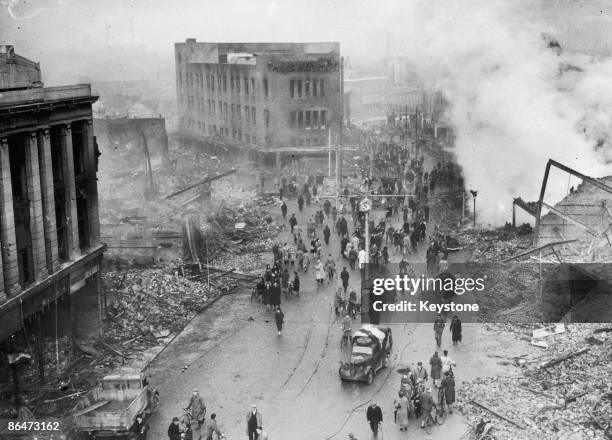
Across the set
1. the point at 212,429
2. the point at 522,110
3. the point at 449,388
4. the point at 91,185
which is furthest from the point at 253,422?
the point at 522,110

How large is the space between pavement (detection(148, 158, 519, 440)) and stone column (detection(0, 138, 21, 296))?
541 centimetres

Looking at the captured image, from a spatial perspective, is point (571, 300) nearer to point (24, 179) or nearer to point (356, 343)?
point (356, 343)

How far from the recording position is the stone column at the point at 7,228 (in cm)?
2016

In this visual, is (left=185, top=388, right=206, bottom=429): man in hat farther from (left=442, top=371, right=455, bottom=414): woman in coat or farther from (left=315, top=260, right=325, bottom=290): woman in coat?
(left=315, top=260, right=325, bottom=290): woman in coat

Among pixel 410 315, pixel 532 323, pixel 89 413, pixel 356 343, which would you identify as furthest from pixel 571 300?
pixel 89 413

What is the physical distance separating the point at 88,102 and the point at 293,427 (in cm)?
1372

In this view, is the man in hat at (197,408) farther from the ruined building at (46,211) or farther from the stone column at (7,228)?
the stone column at (7,228)

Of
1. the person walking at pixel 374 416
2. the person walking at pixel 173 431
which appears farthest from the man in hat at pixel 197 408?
the person walking at pixel 374 416

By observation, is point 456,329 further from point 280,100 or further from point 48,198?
point 280,100

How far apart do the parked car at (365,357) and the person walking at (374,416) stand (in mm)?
3446

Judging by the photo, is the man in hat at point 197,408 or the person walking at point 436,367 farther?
the person walking at point 436,367

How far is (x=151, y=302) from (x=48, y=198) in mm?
7333

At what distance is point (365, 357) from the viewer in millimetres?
21859

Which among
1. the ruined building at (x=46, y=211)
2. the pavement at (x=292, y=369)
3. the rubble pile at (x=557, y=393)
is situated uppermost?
the ruined building at (x=46, y=211)
